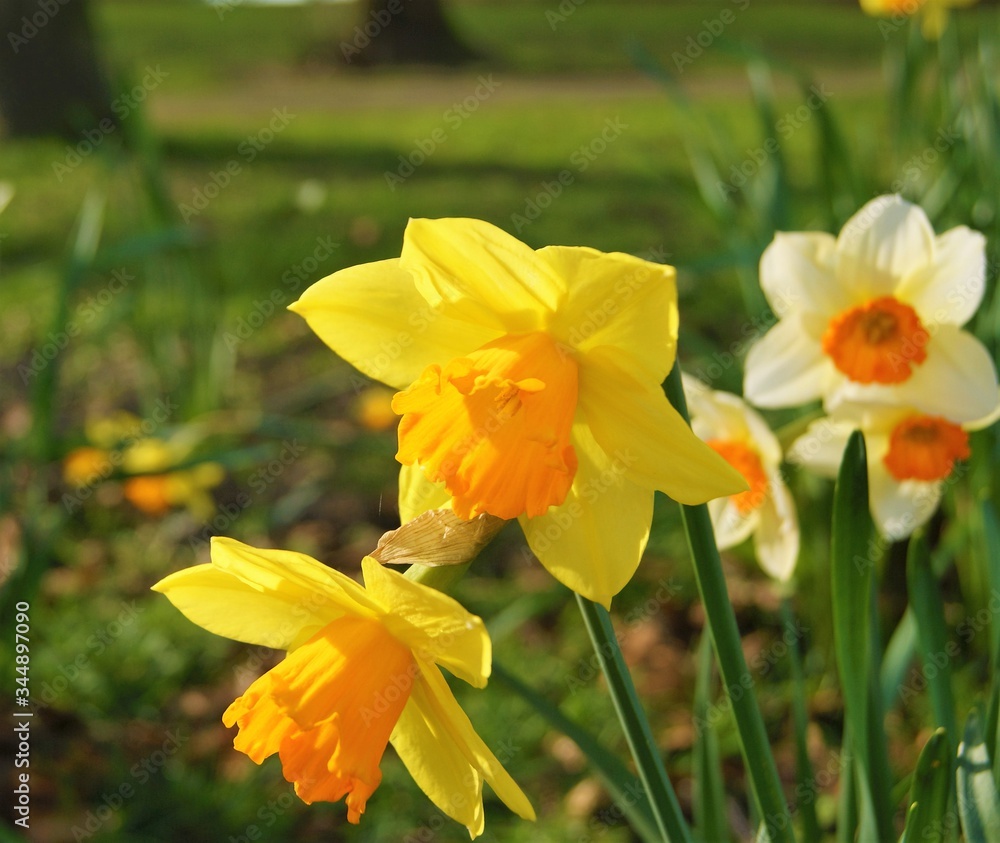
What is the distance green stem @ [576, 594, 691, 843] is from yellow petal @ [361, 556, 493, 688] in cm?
13

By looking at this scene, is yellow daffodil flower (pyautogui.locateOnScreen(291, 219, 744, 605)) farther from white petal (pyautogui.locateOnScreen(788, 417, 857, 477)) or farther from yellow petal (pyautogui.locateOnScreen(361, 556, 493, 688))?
white petal (pyautogui.locateOnScreen(788, 417, 857, 477))

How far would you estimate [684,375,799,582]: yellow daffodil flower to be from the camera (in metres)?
1.36

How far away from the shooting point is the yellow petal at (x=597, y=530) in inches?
33.0

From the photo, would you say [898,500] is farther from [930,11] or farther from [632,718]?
[930,11]

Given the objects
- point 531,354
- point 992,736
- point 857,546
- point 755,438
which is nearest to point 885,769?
point 992,736

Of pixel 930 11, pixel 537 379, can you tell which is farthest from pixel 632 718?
pixel 930 11

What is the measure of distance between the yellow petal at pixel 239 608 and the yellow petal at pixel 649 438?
0.96 feet

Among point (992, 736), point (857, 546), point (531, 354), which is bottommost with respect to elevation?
point (992, 736)

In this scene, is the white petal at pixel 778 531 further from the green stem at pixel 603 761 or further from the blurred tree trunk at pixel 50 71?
the blurred tree trunk at pixel 50 71

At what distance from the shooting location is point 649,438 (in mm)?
831

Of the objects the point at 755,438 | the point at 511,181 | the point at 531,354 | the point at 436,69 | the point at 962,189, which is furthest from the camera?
the point at 436,69

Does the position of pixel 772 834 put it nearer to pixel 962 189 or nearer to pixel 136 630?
pixel 962 189

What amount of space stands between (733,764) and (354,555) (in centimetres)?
130

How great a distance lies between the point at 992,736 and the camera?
101cm
